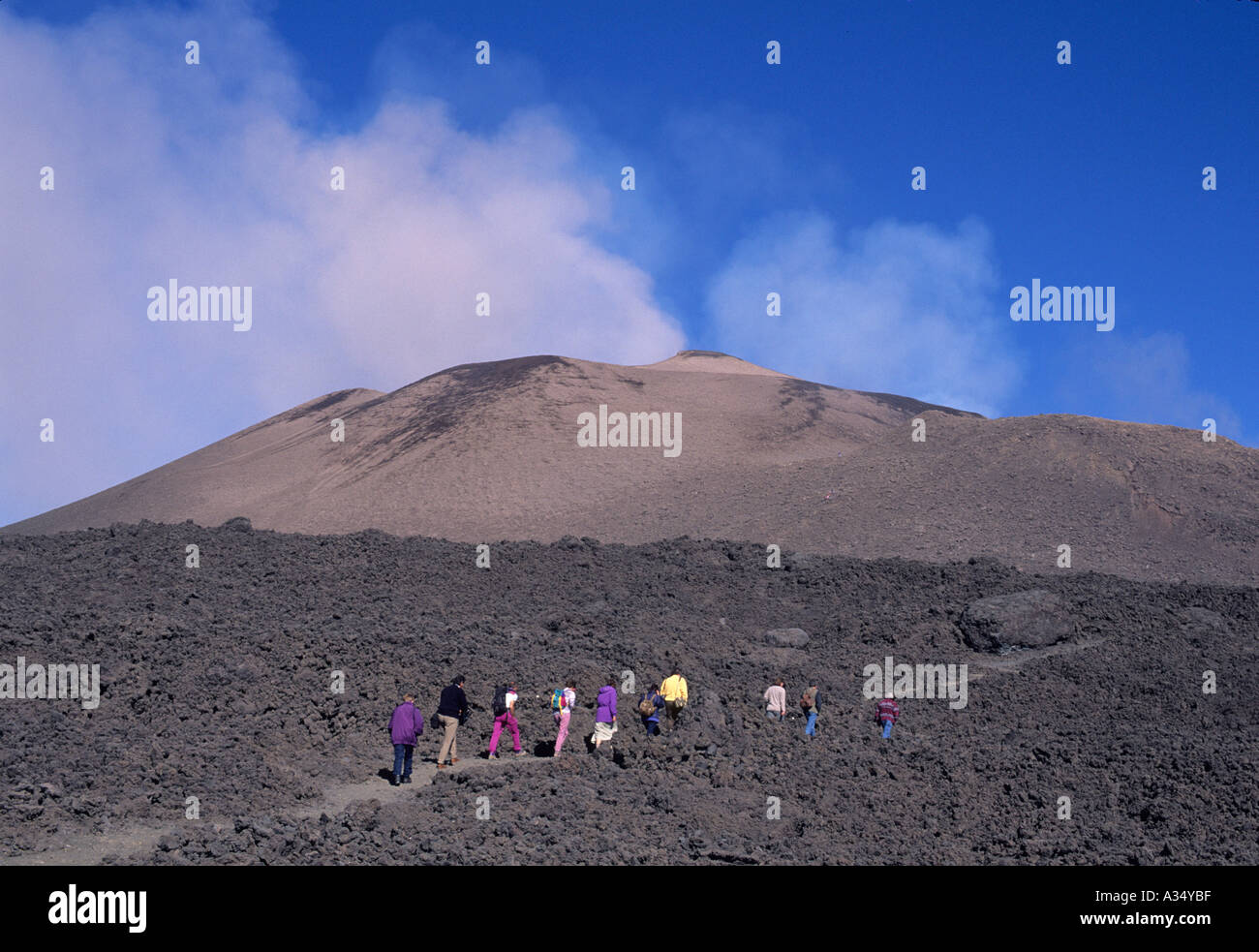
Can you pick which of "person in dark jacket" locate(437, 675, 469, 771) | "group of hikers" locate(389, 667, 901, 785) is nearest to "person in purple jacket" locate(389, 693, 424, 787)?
"group of hikers" locate(389, 667, 901, 785)

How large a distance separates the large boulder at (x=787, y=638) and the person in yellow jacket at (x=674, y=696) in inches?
317

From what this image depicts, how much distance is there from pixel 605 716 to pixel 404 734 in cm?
300

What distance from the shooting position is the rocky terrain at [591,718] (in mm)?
10516

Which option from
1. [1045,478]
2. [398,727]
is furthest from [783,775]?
[1045,478]

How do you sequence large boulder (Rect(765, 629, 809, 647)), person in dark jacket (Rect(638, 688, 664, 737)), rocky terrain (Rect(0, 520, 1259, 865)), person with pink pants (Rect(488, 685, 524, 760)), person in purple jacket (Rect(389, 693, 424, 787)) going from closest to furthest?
1. rocky terrain (Rect(0, 520, 1259, 865))
2. person in purple jacket (Rect(389, 693, 424, 787))
3. person with pink pants (Rect(488, 685, 524, 760))
4. person in dark jacket (Rect(638, 688, 664, 737))
5. large boulder (Rect(765, 629, 809, 647))

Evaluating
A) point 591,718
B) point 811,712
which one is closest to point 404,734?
point 591,718

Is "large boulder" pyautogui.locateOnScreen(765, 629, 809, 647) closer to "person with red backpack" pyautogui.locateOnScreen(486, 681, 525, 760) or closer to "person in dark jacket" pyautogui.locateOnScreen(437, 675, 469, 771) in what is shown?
"person with red backpack" pyautogui.locateOnScreen(486, 681, 525, 760)

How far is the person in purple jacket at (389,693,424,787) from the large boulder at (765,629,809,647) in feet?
37.5

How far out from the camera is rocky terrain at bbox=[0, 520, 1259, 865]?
414 inches

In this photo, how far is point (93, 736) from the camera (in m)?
12.9

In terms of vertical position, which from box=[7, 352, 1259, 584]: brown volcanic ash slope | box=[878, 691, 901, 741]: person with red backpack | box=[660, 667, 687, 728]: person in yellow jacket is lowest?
box=[878, 691, 901, 741]: person with red backpack

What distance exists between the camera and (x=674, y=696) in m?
14.7

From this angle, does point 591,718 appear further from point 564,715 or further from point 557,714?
point 564,715

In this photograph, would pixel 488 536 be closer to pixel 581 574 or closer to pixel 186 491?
pixel 581 574
